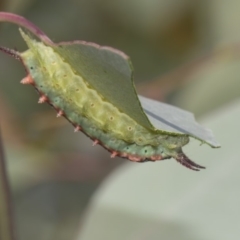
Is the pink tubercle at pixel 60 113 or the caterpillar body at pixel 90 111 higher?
the caterpillar body at pixel 90 111

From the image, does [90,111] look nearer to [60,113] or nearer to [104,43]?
[60,113]

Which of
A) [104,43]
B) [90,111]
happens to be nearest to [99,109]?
[90,111]

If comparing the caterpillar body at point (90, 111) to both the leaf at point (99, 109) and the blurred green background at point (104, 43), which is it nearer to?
the leaf at point (99, 109)

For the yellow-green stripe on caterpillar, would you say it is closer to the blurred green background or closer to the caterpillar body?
the caterpillar body

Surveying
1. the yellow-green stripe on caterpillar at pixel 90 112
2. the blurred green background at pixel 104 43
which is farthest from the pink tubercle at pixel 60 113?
the blurred green background at pixel 104 43

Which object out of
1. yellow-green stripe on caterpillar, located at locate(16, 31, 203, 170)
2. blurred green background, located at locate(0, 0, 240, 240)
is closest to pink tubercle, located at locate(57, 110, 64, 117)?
yellow-green stripe on caterpillar, located at locate(16, 31, 203, 170)

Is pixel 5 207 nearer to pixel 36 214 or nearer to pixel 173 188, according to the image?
pixel 173 188
